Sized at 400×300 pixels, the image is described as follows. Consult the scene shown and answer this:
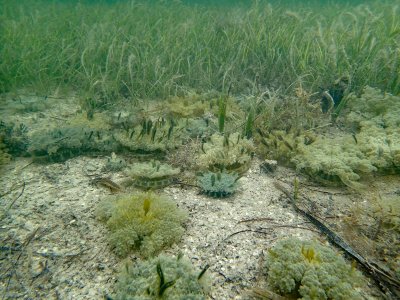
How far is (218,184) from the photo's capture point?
3.66m

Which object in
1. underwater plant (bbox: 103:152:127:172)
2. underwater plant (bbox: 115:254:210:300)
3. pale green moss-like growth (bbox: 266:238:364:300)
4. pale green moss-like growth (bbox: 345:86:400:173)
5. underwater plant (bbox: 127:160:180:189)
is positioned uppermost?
pale green moss-like growth (bbox: 345:86:400:173)

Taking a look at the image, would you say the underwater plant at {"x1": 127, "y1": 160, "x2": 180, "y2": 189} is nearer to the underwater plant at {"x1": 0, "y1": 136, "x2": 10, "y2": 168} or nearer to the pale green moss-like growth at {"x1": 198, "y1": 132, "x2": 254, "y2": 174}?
the pale green moss-like growth at {"x1": 198, "y1": 132, "x2": 254, "y2": 174}

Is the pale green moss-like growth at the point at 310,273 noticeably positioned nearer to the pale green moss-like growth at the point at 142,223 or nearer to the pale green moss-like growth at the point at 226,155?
the pale green moss-like growth at the point at 142,223

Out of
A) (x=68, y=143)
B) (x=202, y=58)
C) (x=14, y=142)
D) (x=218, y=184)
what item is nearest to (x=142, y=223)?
(x=218, y=184)

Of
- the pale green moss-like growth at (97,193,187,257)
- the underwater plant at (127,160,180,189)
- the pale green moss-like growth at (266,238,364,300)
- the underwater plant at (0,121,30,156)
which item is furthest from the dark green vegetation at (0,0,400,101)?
the pale green moss-like growth at (266,238,364,300)

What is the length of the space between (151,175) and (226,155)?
46.8 inches

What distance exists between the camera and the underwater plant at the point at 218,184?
3.63m

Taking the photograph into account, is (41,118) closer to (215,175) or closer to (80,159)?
(80,159)

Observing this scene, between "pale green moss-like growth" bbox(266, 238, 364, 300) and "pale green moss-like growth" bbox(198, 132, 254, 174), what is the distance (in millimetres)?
1655

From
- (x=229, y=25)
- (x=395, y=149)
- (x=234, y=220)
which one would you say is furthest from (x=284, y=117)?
(x=229, y=25)

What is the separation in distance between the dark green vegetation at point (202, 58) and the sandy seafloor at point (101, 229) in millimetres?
2661

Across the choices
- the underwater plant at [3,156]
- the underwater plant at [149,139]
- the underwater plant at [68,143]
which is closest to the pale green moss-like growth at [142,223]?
the underwater plant at [149,139]

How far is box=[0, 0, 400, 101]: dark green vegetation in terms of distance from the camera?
19.6 ft

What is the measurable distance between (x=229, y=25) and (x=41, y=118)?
6186mm
